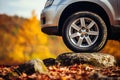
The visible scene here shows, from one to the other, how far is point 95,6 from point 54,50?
51.5 metres

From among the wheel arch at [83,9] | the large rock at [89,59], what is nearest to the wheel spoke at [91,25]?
the wheel arch at [83,9]

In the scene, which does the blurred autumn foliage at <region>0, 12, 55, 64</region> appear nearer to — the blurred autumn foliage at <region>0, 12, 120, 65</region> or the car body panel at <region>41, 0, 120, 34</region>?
the blurred autumn foliage at <region>0, 12, 120, 65</region>

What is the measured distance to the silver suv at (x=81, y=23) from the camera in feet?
30.5

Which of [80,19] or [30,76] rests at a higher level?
[80,19]

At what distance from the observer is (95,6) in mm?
9336

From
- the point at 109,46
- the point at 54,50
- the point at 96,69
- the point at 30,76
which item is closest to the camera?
the point at 30,76

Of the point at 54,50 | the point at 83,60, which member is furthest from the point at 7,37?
the point at 83,60

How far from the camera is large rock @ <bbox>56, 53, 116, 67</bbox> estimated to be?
370 inches

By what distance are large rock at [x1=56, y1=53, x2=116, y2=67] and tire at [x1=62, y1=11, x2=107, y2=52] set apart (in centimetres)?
14

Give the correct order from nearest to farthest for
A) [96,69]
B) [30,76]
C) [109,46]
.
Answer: [30,76]
[96,69]
[109,46]

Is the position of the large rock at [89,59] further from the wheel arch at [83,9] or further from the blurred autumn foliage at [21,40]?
the blurred autumn foliage at [21,40]

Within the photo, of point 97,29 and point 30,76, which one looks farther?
point 97,29

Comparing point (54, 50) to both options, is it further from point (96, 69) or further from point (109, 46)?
point (96, 69)

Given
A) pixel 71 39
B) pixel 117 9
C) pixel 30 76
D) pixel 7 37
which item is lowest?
pixel 30 76
